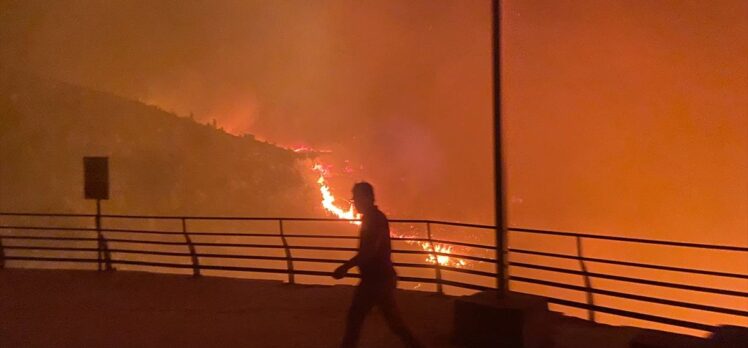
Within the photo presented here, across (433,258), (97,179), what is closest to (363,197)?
(433,258)

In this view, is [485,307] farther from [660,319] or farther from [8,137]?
[8,137]

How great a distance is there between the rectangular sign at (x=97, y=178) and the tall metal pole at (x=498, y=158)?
382 inches

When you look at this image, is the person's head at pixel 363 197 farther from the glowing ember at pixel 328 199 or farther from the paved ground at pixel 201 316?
the glowing ember at pixel 328 199

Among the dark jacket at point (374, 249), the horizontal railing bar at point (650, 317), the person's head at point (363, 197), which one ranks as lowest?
the horizontal railing bar at point (650, 317)

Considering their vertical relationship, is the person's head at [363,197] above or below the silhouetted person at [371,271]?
above

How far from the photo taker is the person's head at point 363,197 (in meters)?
6.78

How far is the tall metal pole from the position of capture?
757 centimetres

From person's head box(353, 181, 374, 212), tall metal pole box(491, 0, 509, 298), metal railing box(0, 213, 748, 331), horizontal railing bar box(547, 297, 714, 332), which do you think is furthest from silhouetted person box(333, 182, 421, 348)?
horizontal railing bar box(547, 297, 714, 332)

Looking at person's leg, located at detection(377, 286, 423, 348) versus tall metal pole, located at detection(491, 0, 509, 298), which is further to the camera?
tall metal pole, located at detection(491, 0, 509, 298)

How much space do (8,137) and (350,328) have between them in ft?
168

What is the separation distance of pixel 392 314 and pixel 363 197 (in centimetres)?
111

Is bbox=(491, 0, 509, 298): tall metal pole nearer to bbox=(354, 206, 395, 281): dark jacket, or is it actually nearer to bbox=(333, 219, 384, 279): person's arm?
bbox=(354, 206, 395, 281): dark jacket

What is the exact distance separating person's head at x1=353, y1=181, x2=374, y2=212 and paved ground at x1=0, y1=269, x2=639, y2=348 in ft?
6.78

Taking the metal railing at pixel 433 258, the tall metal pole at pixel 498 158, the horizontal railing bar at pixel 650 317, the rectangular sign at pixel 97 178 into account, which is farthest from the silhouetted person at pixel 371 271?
the rectangular sign at pixel 97 178
